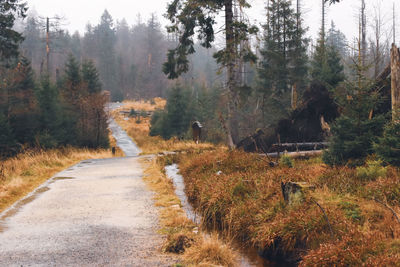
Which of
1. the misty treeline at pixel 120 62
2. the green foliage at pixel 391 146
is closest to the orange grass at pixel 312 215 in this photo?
the green foliage at pixel 391 146

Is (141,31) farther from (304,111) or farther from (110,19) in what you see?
(304,111)

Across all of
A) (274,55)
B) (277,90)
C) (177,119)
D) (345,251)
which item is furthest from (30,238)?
(177,119)

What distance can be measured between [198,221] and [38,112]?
2339 cm

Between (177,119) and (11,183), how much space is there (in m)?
29.1

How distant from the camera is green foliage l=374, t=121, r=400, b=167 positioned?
8.71 metres

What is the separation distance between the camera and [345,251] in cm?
486

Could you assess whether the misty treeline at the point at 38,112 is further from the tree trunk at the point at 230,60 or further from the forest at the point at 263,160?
the tree trunk at the point at 230,60

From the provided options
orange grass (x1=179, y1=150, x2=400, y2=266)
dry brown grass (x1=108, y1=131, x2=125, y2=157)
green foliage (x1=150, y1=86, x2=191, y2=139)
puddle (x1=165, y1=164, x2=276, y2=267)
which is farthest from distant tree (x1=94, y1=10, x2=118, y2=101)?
orange grass (x1=179, y1=150, x2=400, y2=266)

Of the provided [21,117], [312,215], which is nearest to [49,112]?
[21,117]

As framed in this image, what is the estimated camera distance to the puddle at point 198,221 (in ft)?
19.0

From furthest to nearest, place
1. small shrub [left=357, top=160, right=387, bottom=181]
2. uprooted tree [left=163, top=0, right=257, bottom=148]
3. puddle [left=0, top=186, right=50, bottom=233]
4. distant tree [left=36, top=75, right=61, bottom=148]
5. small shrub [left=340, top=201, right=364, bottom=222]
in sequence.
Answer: distant tree [left=36, top=75, right=61, bottom=148]
uprooted tree [left=163, top=0, right=257, bottom=148]
small shrub [left=357, top=160, right=387, bottom=181]
puddle [left=0, top=186, right=50, bottom=233]
small shrub [left=340, top=201, right=364, bottom=222]

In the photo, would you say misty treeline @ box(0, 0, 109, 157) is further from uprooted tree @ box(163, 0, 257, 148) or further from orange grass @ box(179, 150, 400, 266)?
orange grass @ box(179, 150, 400, 266)

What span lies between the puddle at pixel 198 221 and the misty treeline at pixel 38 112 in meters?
13.8

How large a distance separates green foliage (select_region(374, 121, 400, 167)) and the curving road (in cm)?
550
